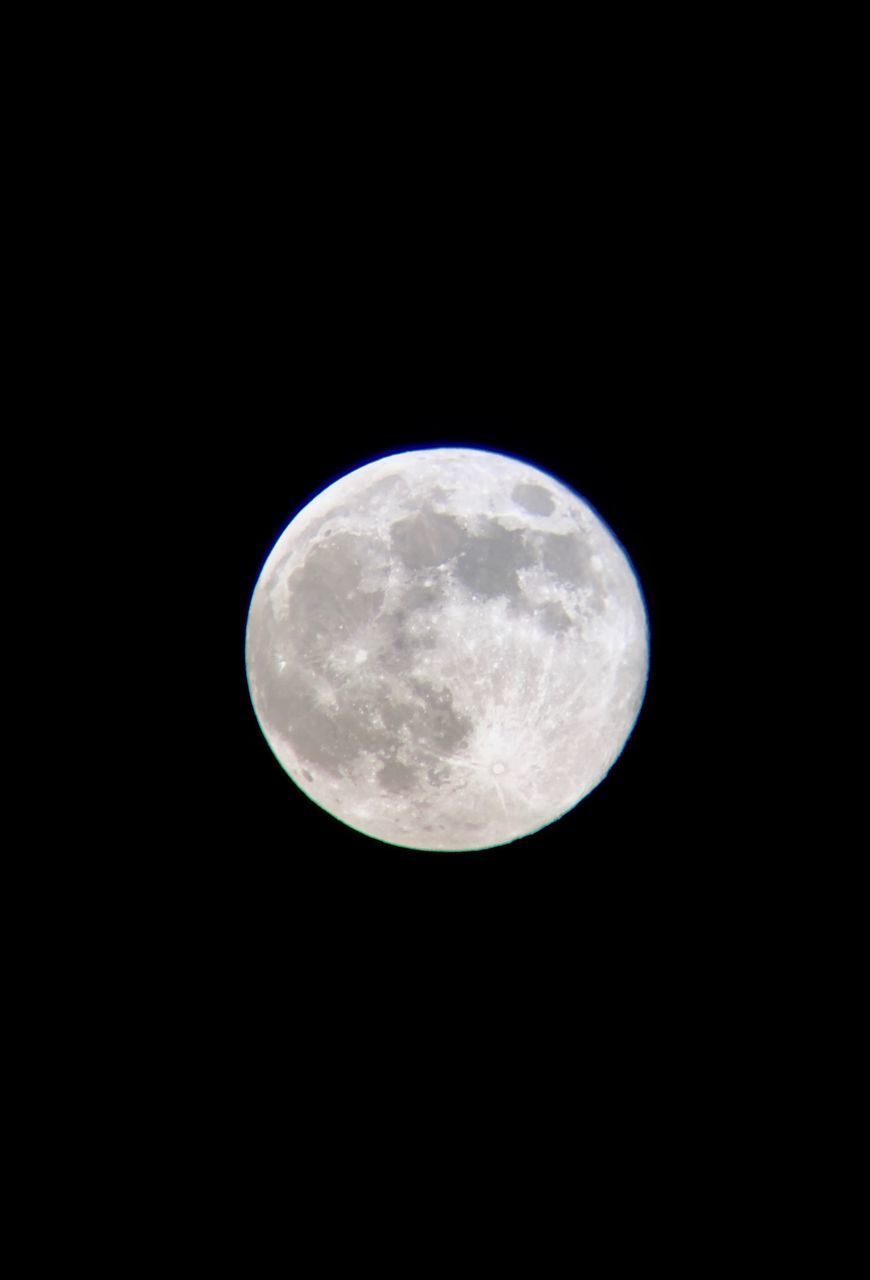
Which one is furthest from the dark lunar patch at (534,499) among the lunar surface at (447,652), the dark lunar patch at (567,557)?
the dark lunar patch at (567,557)

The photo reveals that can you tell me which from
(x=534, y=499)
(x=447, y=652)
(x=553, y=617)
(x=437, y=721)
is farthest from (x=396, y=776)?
(x=534, y=499)

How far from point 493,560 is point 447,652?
1.50ft

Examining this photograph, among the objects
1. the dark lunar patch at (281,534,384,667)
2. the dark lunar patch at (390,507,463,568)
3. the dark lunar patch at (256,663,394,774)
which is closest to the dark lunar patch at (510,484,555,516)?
the dark lunar patch at (390,507,463,568)

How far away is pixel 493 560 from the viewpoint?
4148mm

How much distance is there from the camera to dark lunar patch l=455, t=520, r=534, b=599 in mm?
4098

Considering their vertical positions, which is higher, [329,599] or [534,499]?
[534,499]

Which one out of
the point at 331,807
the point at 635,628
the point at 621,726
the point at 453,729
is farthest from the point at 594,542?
the point at 331,807

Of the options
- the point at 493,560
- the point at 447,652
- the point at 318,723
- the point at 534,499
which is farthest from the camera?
the point at 534,499

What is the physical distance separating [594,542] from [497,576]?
67 cm

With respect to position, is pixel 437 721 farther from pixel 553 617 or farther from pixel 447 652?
pixel 553 617

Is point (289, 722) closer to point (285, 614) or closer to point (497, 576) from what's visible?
point (285, 614)

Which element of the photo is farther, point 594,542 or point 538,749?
point 594,542

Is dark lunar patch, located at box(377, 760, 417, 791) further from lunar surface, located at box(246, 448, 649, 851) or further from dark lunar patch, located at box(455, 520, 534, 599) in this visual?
dark lunar patch, located at box(455, 520, 534, 599)

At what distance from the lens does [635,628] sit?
460 centimetres
